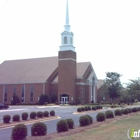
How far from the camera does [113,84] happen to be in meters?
59.3

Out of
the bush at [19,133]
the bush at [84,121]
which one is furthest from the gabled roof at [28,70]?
the bush at [19,133]

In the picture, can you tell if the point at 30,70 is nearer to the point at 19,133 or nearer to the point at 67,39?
the point at 67,39

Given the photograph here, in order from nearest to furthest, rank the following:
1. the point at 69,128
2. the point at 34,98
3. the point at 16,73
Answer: the point at 69,128 < the point at 34,98 < the point at 16,73

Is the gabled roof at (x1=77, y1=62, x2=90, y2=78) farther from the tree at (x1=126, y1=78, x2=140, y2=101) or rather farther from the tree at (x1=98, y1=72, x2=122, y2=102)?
the tree at (x1=126, y1=78, x2=140, y2=101)

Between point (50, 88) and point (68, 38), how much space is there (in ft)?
46.1

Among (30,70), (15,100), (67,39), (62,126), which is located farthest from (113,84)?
(62,126)

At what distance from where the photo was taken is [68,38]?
198 feet

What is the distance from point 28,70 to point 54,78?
8458 millimetres

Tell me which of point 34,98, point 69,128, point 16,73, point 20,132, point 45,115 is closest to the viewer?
point 20,132

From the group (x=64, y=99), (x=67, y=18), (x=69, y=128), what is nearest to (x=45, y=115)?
(x=69, y=128)

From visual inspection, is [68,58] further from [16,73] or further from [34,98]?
[16,73]

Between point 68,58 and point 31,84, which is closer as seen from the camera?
point 68,58

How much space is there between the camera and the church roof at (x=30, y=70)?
217 ft

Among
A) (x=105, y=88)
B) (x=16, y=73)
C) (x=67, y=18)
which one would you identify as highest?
(x=67, y=18)
